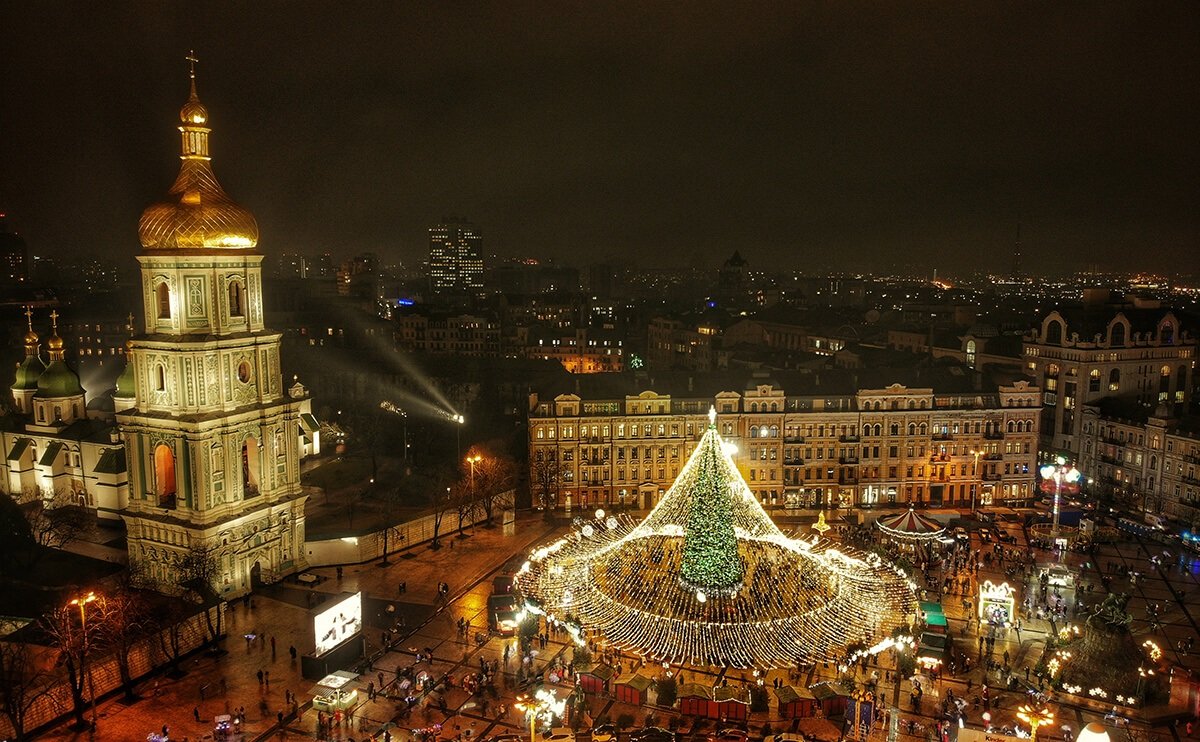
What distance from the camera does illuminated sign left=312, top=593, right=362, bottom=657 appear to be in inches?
1516

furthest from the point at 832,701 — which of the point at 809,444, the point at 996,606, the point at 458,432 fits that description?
the point at 458,432

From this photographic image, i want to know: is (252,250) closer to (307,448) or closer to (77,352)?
(307,448)

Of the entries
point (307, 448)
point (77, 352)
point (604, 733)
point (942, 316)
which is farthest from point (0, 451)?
point (942, 316)

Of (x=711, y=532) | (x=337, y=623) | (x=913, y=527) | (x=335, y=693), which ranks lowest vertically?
(x=335, y=693)

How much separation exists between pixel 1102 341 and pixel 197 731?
7262 cm

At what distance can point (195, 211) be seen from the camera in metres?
45.8

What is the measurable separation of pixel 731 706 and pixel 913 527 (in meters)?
22.4

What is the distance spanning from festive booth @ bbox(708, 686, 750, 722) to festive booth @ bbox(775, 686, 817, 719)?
1353mm

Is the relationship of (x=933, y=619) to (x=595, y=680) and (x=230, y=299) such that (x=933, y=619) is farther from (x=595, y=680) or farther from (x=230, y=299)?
(x=230, y=299)

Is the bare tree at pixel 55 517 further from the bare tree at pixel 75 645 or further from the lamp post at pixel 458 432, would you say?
the lamp post at pixel 458 432

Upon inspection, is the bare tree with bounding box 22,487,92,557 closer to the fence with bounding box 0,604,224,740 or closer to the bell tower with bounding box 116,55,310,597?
the bell tower with bounding box 116,55,310,597

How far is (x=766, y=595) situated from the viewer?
4125cm

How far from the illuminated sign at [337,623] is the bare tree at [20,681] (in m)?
9.91

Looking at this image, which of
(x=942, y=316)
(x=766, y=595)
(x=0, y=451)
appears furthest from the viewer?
(x=942, y=316)
